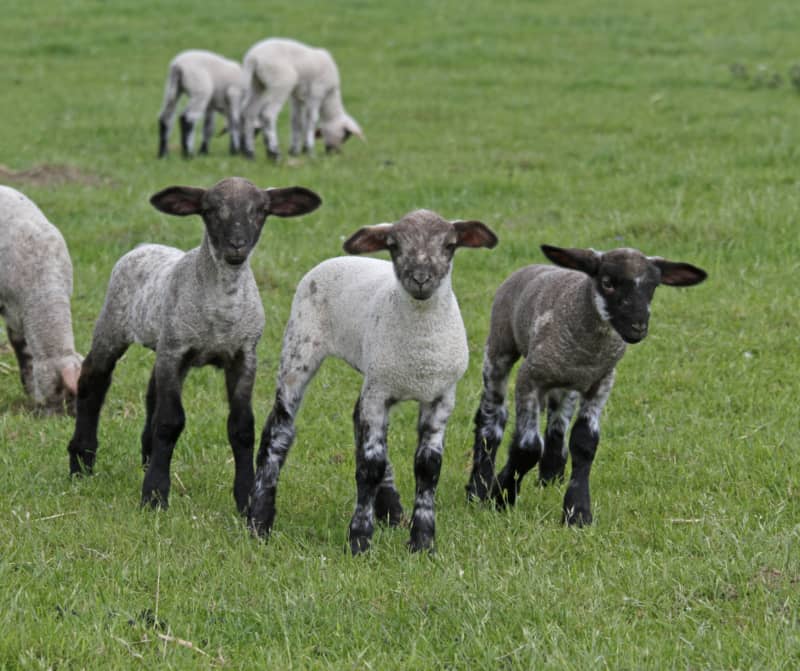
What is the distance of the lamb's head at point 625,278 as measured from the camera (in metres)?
5.79

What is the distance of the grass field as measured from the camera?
4.71 m

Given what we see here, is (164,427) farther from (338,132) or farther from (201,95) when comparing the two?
(201,95)

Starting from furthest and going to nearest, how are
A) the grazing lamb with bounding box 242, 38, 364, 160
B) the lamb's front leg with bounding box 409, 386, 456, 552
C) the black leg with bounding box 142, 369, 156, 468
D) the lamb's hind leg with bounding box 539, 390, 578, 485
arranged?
the grazing lamb with bounding box 242, 38, 364, 160 → the black leg with bounding box 142, 369, 156, 468 → the lamb's hind leg with bounding box 539, 390, 578, 485 → the lamb's front leg with bounding box 409, 386, 456, 552

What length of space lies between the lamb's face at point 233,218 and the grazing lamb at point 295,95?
11383 millimetres

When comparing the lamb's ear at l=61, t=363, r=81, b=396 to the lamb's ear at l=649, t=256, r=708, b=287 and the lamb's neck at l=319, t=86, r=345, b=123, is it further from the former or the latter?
the lamb's neck at l=319, t=86, r=345, b=123

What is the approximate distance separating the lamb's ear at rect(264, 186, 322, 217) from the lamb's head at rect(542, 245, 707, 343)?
1.27m

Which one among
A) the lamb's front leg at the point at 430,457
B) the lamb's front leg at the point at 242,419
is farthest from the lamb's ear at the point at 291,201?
the lamb's front leg at the point at 430,457

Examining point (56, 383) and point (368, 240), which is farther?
point (56, 383)

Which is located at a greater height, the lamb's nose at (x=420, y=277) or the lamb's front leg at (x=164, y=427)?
the lamb's nose at (x=420, y=277)

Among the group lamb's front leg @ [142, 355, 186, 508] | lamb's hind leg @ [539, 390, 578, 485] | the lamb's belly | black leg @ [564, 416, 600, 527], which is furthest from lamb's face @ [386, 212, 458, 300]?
lamb's hind leg @ [539, 390, 578, 485]

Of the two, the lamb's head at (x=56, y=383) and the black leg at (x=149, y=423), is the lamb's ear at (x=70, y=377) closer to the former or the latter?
the lamb's head at (x=56, y=383)

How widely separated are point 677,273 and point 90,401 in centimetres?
353

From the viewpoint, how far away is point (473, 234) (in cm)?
575

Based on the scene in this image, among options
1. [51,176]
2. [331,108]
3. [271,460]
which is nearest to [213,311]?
[271,460]
